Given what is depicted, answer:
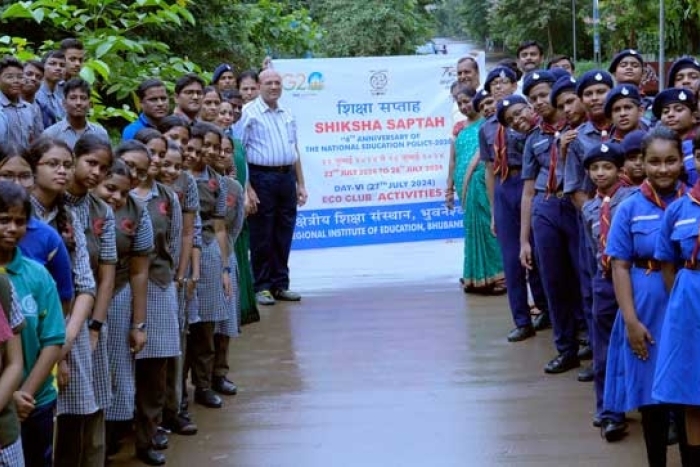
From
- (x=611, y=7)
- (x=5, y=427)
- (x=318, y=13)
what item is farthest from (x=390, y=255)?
(x=318, y=13)

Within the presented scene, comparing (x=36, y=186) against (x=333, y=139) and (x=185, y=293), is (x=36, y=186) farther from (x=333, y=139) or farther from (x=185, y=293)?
(x=333, y=139)

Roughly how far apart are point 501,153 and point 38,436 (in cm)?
489

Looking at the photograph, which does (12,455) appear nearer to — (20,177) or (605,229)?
(20,177)

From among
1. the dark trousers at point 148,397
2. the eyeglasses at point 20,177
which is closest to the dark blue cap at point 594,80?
the dark trousers at point 148,397

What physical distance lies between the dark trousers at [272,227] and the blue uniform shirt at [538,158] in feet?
9.34

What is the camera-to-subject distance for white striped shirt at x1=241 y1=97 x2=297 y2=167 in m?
9.84

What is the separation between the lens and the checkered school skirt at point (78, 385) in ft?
A: 15.1

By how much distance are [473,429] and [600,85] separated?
198 cm

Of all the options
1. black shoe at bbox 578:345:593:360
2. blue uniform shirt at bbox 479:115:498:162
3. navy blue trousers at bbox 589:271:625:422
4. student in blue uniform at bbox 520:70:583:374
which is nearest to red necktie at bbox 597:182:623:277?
navy blue trousers at bbox 589:271:625:422

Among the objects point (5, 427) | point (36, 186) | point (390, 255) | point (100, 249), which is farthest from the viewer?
point (390, 255)

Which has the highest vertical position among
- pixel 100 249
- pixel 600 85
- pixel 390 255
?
pixel 600 85

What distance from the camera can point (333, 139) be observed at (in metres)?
12.6

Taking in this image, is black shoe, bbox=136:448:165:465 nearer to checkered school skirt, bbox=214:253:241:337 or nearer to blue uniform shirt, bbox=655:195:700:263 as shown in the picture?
checkered school skirt, bbox=214:253:241:337

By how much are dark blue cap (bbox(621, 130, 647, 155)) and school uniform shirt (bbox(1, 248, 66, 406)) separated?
284 cm
